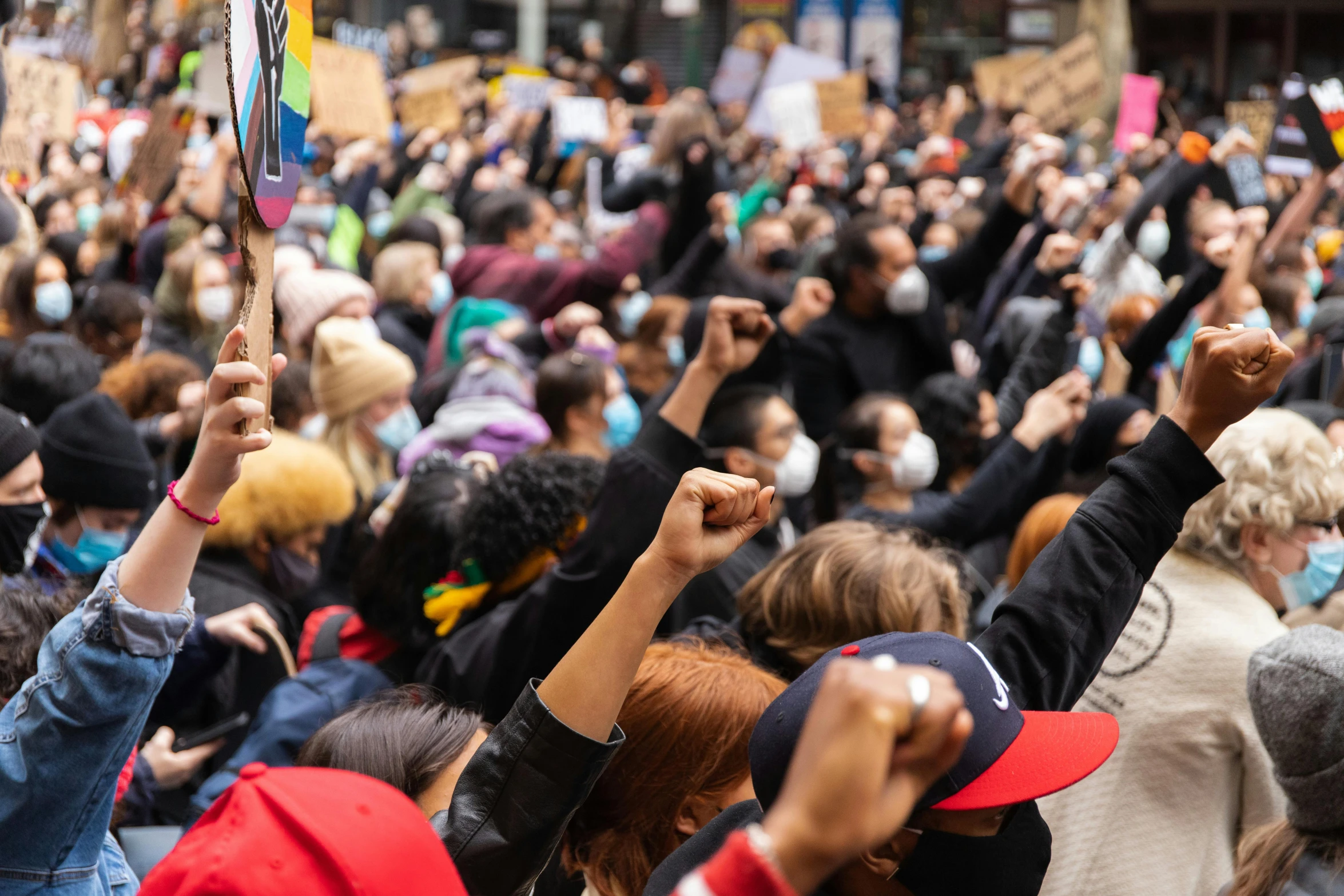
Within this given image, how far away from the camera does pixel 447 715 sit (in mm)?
1972

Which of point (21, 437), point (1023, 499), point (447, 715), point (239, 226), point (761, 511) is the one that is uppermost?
point (239, 226)

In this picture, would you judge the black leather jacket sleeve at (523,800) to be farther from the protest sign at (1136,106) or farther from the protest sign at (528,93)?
the protest sign at (528,93)

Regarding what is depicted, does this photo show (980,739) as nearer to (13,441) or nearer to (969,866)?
(969,866)

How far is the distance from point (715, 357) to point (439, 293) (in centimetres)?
438

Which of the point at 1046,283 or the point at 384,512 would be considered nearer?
the point at 384,512

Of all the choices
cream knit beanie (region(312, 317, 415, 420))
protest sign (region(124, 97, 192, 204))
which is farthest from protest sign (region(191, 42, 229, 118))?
cream knit beanie (region(312, 317, 415, 420))

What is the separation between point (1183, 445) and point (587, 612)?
1148mm

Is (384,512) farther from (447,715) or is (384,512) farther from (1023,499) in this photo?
(1023,499)

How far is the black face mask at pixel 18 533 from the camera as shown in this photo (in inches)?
105

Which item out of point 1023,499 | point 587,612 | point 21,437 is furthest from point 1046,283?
point 21,437

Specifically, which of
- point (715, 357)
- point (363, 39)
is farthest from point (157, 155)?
point (363, 39)

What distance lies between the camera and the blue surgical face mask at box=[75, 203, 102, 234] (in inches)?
337

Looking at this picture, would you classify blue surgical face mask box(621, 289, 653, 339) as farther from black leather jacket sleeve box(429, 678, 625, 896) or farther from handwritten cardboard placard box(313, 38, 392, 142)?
black leather jacket sleeve box(429, 678, 625, 896)

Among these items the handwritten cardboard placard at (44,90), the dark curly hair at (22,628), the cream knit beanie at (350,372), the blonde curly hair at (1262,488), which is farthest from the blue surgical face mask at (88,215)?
the blonde curly hair at (1262,488)
